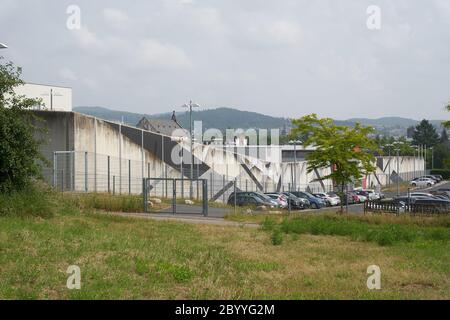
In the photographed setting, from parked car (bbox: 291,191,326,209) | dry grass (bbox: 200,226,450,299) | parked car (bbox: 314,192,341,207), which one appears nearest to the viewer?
dry grass (bbox: 200,226,450,299)

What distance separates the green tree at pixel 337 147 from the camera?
33.0 m

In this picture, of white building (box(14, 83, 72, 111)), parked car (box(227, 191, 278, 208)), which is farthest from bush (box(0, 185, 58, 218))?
white building (box(14, 83, 72, 111))

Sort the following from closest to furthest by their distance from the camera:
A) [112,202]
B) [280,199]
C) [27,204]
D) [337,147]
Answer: [27,204]
[112,202]
[337,147]
[280,199]

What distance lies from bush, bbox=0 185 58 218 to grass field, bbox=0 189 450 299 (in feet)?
0.48

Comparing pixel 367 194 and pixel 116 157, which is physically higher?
pixel 116 157

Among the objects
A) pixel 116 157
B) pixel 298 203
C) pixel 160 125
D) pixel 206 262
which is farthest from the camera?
pixel 160 125

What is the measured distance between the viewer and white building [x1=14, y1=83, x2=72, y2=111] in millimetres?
63875

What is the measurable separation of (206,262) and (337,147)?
2267 cm

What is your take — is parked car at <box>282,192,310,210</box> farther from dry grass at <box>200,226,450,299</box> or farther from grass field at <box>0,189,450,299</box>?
dry grass at <box>200,226,450,299</box>

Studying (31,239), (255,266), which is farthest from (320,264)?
(31,239)

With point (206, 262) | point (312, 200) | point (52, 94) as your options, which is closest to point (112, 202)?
point (206, 262)

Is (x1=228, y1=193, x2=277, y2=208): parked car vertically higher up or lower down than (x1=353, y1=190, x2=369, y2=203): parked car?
higher up

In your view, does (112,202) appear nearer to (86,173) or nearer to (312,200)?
(86,173)

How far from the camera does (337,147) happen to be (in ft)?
108
